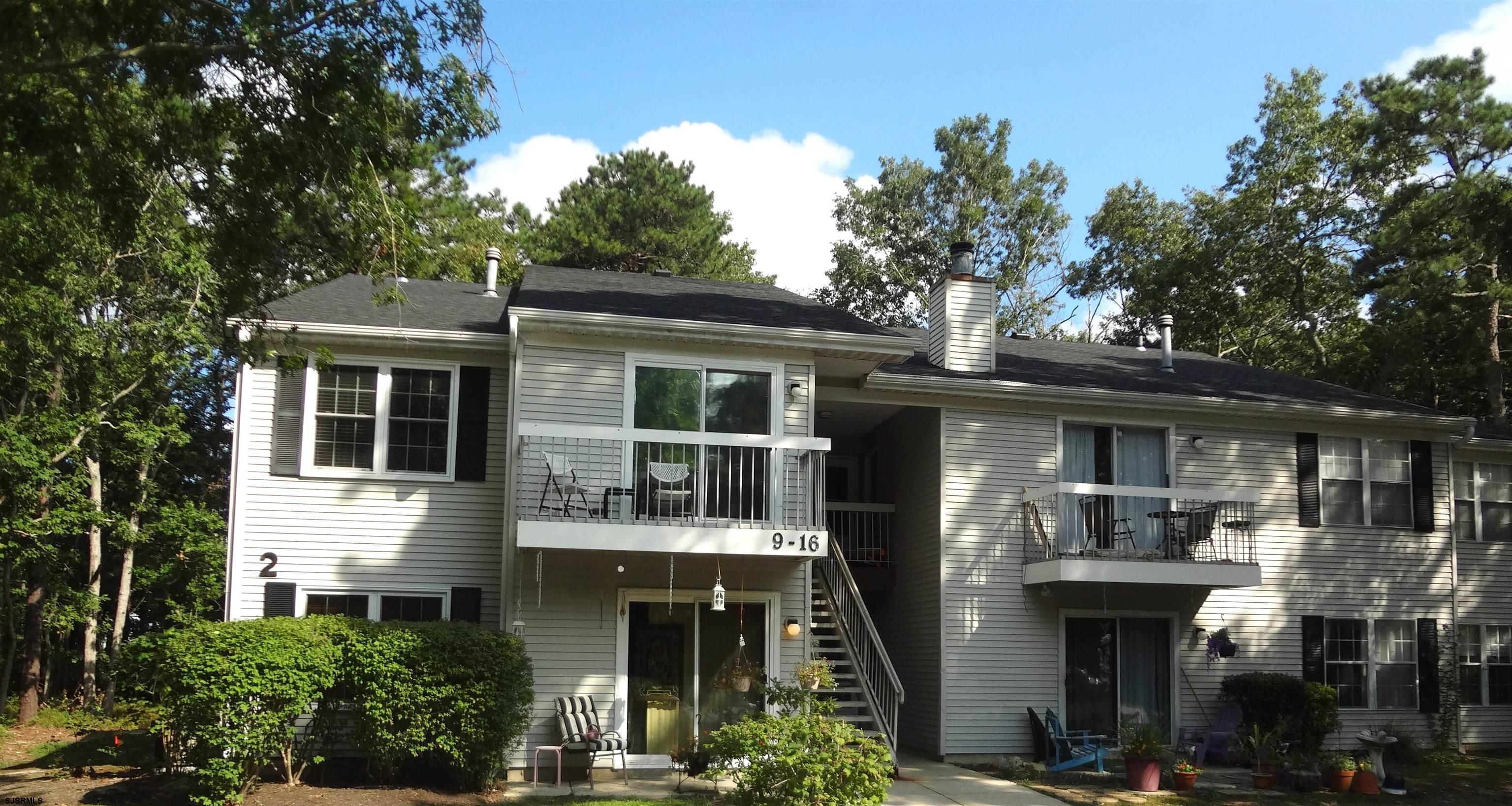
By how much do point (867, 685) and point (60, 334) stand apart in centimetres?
1330

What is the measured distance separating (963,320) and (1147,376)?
321 cm

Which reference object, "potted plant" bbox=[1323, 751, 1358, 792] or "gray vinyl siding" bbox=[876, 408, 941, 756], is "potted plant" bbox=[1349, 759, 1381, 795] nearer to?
"potted plant" bbox=[1323, 751, 1358, 792]

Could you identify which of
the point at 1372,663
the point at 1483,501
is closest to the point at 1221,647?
the point at 1372,663

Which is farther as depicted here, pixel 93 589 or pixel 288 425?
pixel 93 589

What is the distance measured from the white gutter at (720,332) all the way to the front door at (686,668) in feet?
10.3

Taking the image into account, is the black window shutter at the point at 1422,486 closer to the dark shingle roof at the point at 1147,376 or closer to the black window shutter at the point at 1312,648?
the dark shingle roof at the point at 1147,376

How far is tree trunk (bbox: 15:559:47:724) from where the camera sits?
776 inches

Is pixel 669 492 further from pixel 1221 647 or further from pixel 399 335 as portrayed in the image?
pixel 1221 647

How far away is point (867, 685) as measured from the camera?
47.5 feet

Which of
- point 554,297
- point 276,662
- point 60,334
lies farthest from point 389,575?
point 60,334

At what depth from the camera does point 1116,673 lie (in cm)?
1600

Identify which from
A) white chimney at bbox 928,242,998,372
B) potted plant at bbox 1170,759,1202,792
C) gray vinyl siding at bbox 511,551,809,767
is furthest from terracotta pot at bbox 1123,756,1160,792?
white chimney at bbox 928,242,998,372

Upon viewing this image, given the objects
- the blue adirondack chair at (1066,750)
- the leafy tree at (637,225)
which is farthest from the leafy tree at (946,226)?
the blue adirondack chair at (1066,750)

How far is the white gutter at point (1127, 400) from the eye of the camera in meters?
15.6
